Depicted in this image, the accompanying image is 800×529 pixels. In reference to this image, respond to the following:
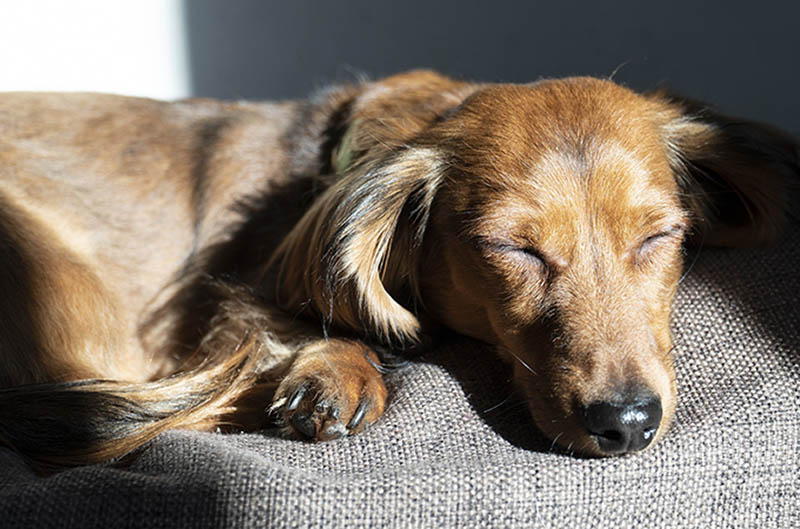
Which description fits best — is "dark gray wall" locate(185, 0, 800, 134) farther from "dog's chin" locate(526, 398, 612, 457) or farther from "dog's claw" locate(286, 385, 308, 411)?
"dog's chin" locate(526, 398, 612, 457)

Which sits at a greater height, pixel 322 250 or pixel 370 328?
pixel 322 250

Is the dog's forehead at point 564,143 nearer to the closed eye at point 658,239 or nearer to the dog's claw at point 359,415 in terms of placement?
the closed eye at point 658,239

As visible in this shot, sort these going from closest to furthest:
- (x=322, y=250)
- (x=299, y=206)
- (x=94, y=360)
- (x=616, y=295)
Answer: (x=616, y=295), (x=322, y=250), (x=94, y=360), (x=299, y=206)

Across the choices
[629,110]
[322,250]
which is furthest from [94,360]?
[629,110]

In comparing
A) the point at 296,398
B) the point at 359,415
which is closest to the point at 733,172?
the point at 359,415

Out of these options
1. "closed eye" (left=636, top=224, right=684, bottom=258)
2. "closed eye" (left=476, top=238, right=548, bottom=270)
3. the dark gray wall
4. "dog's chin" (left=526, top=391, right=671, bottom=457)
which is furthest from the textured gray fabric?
the dark gray wall

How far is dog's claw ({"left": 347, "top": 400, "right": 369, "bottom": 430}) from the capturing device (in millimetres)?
2121

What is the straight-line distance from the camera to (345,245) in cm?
236

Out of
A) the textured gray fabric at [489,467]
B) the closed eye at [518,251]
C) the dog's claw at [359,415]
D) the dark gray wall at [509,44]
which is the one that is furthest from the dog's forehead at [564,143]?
the dark gray wall at [509,44]

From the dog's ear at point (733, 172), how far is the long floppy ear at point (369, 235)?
712 mm

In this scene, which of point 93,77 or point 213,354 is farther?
point 93,77

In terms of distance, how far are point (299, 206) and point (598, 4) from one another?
7.47ft

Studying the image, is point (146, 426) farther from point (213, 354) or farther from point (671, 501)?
point (671, 501)

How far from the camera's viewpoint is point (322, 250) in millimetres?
2412
